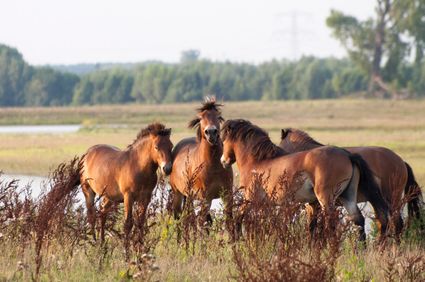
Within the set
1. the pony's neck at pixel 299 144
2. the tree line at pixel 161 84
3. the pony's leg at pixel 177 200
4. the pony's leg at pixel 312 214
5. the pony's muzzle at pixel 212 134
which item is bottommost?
the tree line at pixel 161 84

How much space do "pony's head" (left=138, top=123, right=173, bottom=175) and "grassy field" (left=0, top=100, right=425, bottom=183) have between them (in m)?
5.35

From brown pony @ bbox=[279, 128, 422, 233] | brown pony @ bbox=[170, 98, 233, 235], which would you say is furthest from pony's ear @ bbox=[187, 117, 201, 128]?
brown pony @ bbox=[279, 128, 422, 233]

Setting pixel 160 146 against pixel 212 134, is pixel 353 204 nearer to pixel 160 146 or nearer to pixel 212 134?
pixel 212 134

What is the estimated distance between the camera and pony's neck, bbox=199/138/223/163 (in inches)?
498

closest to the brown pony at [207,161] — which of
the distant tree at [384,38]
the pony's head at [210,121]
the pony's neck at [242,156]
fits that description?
the pony's head at [210,121]

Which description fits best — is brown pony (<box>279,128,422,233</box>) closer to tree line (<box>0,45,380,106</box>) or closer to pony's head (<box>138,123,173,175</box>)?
pony's head (<box>138,123,173,175</box>)

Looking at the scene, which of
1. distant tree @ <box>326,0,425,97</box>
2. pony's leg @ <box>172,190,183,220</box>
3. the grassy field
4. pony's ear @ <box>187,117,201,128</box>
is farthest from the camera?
distant tree @ <box>326,0,425,97</box>

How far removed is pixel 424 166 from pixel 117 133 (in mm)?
18352

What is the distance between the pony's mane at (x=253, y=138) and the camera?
1183 cm

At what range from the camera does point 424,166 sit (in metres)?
25.4

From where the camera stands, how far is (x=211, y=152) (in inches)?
498

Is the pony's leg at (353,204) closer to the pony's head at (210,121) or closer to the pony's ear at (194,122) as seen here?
the pony's head at (210,121)

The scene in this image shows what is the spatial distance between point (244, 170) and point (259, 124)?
124ft

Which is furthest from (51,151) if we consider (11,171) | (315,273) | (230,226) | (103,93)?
(103,93)
